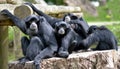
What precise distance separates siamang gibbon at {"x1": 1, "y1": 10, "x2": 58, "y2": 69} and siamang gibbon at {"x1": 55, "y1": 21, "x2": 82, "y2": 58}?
0.39ft

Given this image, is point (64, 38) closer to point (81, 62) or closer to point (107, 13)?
point (81, 62)

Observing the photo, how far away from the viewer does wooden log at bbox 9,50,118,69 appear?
8.83 metres

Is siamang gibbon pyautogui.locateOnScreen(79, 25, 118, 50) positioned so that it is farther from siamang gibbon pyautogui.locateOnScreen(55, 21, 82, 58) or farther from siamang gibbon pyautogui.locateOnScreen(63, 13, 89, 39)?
siamang gibbon pyautogui.locateOnScreen(55, 21, 82, 58)

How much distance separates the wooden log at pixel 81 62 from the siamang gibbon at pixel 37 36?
144 millimetres

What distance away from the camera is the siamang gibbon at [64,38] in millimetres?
9038

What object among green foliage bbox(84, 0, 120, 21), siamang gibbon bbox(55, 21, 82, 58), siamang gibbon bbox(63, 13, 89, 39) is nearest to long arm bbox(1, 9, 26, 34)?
siamang gibbon bbox(55, 21, 82, 58)

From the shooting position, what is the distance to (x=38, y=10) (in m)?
9.72

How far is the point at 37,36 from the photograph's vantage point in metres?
9.06

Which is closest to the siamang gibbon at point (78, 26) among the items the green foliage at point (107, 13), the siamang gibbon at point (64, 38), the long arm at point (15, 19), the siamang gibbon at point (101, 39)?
the siamang gibbon at point (101, 39)

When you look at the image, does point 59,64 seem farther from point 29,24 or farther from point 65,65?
point 29,24

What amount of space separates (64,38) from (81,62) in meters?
0.56

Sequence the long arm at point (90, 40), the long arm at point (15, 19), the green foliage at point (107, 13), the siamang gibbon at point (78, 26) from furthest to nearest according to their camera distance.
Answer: the green foliage at point (107, 13)
the siamang gibbon at point (78, 26)
the long arm at point (90, 40)
the long arm at point (15, 19)

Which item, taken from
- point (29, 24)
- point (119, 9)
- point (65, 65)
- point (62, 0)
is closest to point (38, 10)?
point (29, 24)

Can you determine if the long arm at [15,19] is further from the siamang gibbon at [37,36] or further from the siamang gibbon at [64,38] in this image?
the siamang gibbon at [64,38]
